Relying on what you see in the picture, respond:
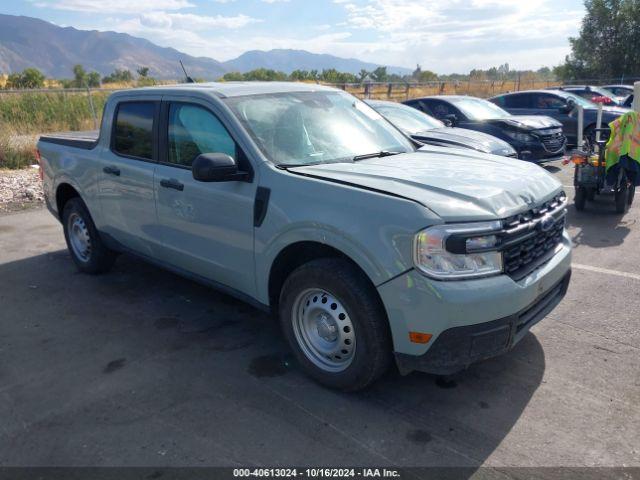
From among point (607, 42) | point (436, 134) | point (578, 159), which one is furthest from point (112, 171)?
point (607, 42)

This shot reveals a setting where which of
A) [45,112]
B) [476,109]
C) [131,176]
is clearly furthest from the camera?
[45,112]

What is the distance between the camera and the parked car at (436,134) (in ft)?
26.1

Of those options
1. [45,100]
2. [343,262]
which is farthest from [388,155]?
[45,100]

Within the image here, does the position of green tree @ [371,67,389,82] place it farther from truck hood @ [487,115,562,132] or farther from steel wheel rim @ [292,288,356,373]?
steel wheel rim @ [292,288,356,373]

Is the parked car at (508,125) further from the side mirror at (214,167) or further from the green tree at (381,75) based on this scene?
the green tree at (381,75)

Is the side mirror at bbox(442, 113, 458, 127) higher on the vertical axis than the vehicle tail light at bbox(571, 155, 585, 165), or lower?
higher

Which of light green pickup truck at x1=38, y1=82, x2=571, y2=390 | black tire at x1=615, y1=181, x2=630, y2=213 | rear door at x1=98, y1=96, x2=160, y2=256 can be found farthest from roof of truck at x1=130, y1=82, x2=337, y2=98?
black tire at x1=615, y1=181, x2=630, y2=213

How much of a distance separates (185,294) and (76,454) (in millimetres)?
2385

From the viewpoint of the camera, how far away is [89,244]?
5.72m

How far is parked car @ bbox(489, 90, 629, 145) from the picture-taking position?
1389 cm

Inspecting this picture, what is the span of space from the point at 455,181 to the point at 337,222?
81 centimetres

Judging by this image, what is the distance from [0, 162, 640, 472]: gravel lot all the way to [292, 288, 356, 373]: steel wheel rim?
0.21m

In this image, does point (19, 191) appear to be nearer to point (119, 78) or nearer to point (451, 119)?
point (451, 119)

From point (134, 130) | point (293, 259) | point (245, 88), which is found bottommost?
point (293, 259)
